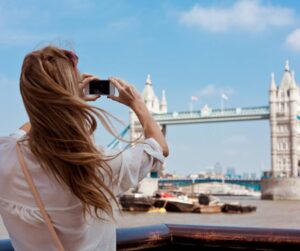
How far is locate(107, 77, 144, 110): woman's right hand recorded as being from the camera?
0.99m

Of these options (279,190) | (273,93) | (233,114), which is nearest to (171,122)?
(233,114)

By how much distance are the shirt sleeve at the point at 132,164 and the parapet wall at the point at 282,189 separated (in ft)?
125

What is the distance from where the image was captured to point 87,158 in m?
0.83

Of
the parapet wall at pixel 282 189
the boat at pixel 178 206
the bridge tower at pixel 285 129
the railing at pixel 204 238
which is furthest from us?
the bridge tower at pixel 285 129

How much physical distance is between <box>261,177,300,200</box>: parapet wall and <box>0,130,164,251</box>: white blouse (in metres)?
38.1

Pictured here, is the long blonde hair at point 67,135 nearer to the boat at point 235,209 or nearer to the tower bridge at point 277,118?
the boat at point 235,209

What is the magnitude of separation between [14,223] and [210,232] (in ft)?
2.96

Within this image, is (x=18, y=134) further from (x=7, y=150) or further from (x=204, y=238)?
(x=204, y=238)

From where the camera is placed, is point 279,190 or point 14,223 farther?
point 279,190

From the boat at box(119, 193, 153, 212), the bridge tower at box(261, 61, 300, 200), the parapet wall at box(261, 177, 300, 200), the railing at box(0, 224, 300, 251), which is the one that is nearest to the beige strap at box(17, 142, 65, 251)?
the railing at box(0, 224, 300, 251)

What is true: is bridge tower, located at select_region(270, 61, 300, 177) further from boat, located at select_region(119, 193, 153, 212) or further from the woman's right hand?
the woman's right hand

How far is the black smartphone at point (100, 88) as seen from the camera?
0.99 m

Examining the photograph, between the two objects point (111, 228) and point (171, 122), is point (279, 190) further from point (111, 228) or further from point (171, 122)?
point (111, 228)

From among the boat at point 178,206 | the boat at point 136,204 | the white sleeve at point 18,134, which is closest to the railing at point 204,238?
the white sleeve at point 18,134
